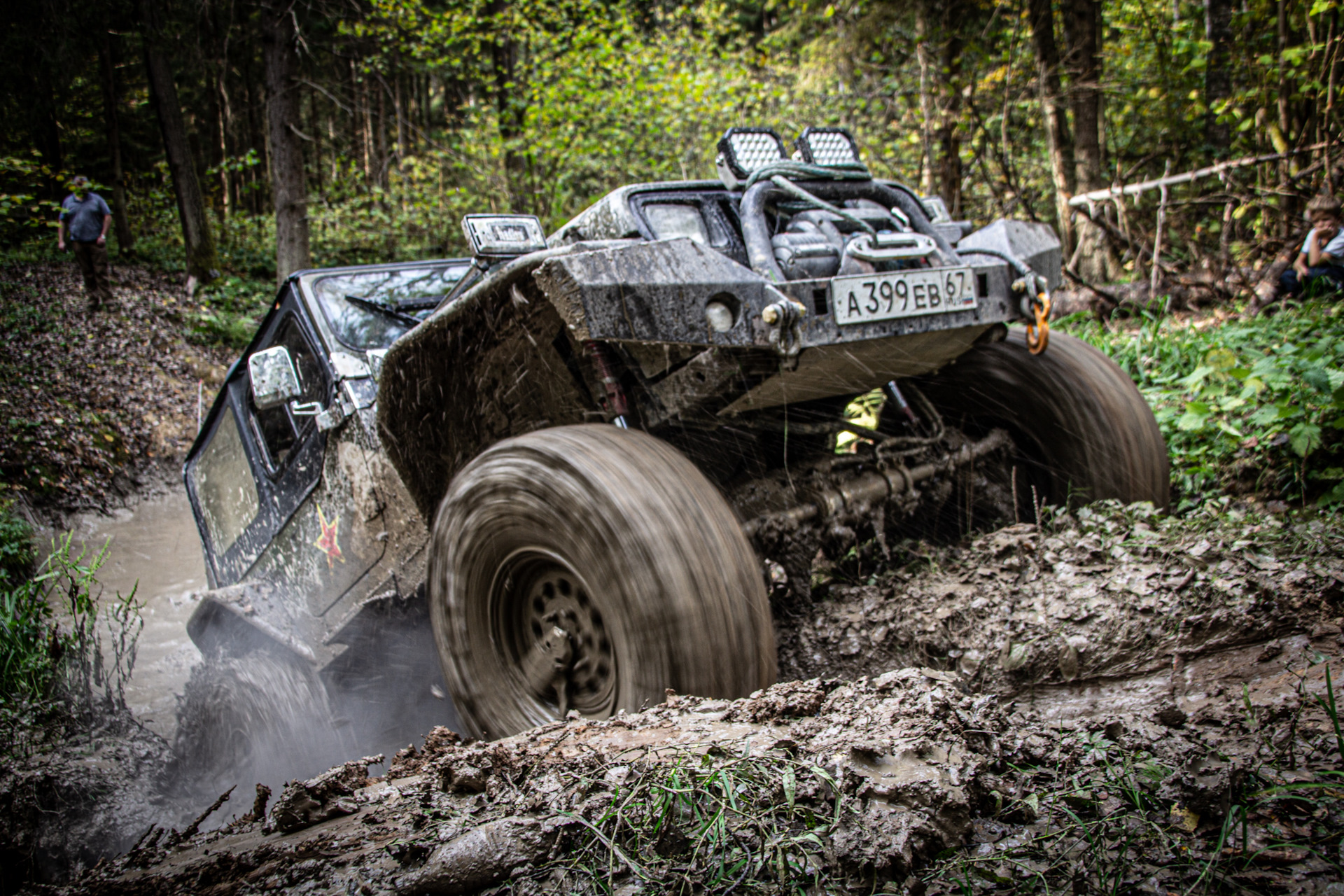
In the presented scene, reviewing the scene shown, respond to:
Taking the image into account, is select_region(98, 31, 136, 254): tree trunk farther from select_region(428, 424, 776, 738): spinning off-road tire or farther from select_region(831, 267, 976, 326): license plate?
select_region(831, 267, 976, 326): license plate

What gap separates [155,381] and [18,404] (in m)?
2.17

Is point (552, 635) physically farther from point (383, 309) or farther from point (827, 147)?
point (827, 147)

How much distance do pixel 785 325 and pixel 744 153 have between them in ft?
4.01

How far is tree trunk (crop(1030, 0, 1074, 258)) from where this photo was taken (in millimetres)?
8445

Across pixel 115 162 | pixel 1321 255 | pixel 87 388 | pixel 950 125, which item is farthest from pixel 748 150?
pixel 115 162

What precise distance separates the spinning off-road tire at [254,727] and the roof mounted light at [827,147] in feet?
9.91

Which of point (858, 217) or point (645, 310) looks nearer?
point (645, 310)

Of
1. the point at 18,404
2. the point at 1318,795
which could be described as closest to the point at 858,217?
the point at 1318,795

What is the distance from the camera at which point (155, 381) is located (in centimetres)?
880

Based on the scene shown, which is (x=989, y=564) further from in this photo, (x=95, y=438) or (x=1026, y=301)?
(x=95, y=438)

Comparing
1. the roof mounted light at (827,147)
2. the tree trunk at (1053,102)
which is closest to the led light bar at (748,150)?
the roof mounted light at (827,147)

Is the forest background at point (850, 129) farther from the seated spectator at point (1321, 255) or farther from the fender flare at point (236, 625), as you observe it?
the fender flare at point (236, 625)

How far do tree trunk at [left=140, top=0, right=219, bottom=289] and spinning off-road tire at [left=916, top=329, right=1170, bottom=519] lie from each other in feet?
43.5

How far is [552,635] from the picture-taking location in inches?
88.7
